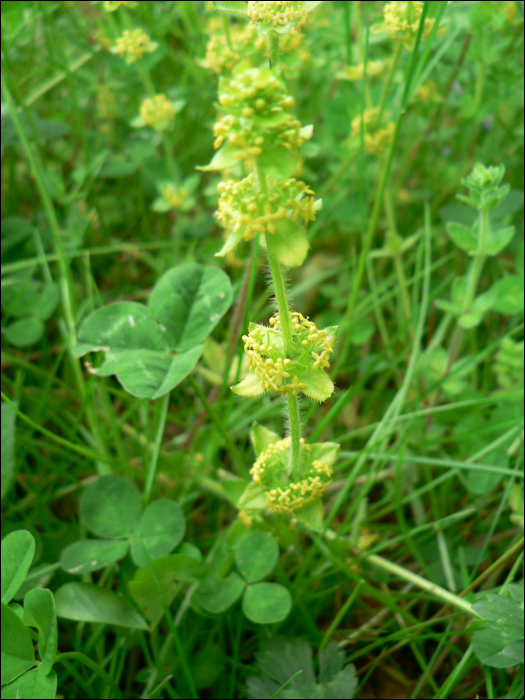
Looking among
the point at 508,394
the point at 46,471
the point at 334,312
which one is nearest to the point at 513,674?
the point at 508,394

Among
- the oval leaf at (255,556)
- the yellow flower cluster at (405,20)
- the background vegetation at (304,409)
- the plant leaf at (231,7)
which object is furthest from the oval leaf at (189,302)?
the yellow flower cluster at (405,20)

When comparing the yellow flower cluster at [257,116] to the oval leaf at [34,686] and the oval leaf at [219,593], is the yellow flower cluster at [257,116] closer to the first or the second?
the oval leaf at [34,686]

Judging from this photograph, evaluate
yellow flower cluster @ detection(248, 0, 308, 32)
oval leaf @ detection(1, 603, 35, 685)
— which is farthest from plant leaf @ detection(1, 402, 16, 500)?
yellow flower cluster @ detection(248, 0, 308, 32)

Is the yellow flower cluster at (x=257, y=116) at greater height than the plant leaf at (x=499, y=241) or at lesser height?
greater

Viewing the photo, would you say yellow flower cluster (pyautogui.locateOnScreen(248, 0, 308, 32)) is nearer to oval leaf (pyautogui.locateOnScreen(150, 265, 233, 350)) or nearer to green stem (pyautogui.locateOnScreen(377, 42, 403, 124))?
oval leaf (pyautogui.locateOnScreen(150, 265, 233, 350))

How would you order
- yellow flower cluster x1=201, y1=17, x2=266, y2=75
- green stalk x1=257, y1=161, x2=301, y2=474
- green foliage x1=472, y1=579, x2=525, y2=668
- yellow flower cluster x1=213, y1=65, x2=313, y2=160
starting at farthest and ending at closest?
yellow flower cluster x1=201, y1=17, x2=266, y2=75 → green foliage x1=472, y1=579, x2=525, y2=668 → green stalk x1=257, y1=161, x2=301, y2=474 → yellow flower cluster x1=213, y1=65, x2=313, y2=160

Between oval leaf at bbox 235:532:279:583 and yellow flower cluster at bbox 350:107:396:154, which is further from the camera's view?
yellow flower cluster at bbox 350:107:396:154

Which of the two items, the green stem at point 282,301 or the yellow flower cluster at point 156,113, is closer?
the green stem at point 282,301
